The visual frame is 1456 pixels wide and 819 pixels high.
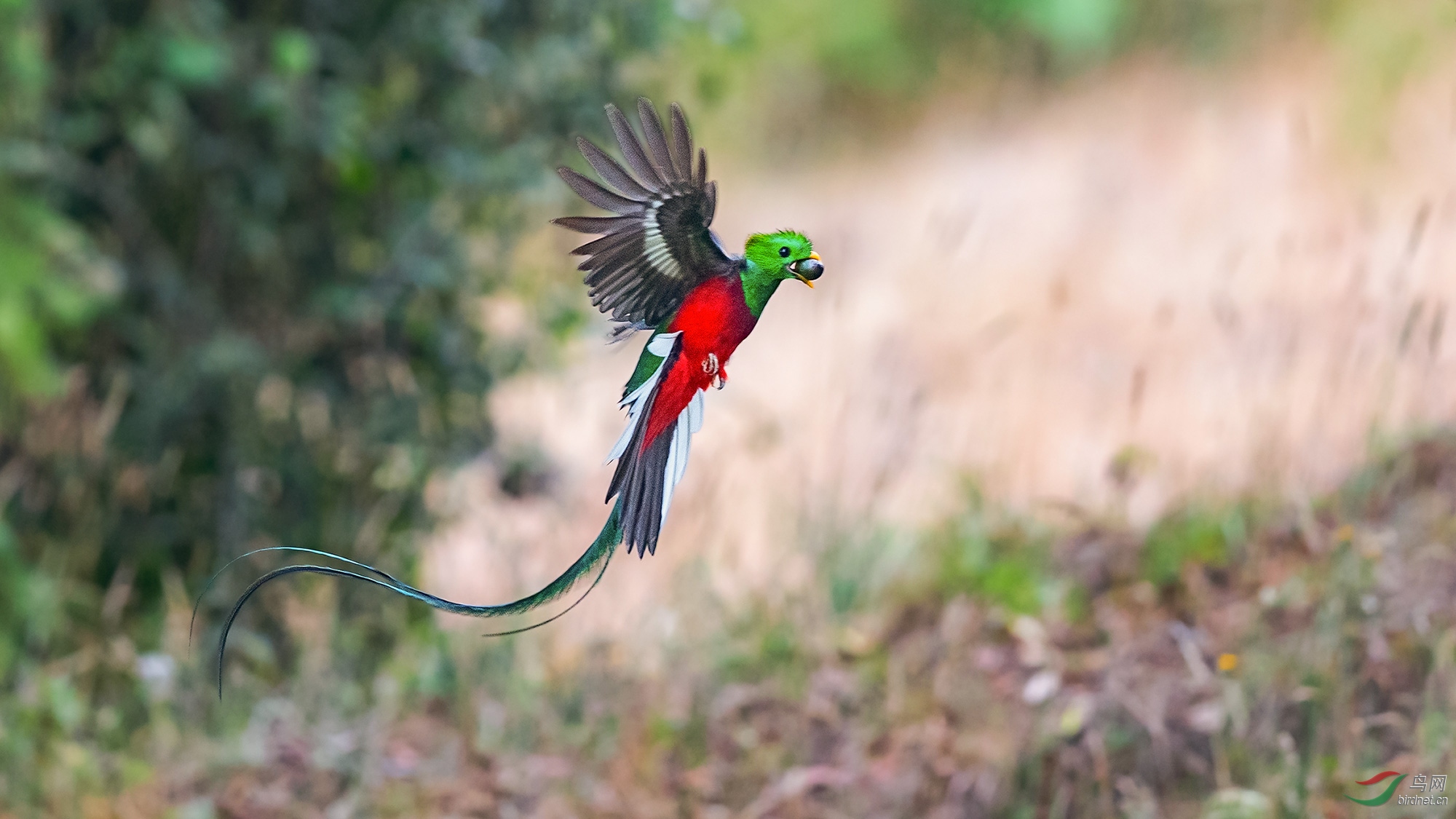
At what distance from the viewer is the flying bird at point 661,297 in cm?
64

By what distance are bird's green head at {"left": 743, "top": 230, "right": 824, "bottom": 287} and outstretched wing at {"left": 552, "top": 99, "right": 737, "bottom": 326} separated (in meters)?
0.02

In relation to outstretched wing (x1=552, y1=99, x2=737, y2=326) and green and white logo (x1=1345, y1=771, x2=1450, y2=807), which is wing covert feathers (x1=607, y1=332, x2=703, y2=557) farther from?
green and white logo (x1=1345, y1=771, x2=1450, y2=807)

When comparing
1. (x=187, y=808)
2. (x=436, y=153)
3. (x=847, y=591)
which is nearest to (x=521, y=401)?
(x=436, y=153)

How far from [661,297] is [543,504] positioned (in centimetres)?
268

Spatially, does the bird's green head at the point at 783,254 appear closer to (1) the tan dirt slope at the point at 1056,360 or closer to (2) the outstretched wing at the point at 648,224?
(2) the outstretched wing at the point at 648,224

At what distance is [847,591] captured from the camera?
3061mm

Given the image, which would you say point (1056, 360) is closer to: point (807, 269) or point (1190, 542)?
point (1190, 542)

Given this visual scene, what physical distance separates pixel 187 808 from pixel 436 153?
5.29 feet

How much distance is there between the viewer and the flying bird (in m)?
0.64

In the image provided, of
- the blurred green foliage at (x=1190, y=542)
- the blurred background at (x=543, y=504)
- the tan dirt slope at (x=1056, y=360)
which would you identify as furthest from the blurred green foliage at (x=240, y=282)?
the blurred green foliage at (x=1190, y=542)

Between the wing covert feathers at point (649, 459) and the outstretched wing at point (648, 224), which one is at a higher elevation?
the outstretched wing at point (648, 224)

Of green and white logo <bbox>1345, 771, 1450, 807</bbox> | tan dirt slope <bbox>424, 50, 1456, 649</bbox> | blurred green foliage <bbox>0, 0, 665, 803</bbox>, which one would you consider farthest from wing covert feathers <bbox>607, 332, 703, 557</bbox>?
blurred green foliage <bbox>0, 0, 665, 803</bbox>

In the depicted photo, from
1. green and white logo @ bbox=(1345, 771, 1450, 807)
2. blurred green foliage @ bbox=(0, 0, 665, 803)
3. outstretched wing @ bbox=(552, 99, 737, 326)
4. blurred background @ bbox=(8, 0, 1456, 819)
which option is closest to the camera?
outstretched wing @ bbox=(552, 99, 737, 326)

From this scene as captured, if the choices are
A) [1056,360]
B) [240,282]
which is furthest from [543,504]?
[1056,360]
